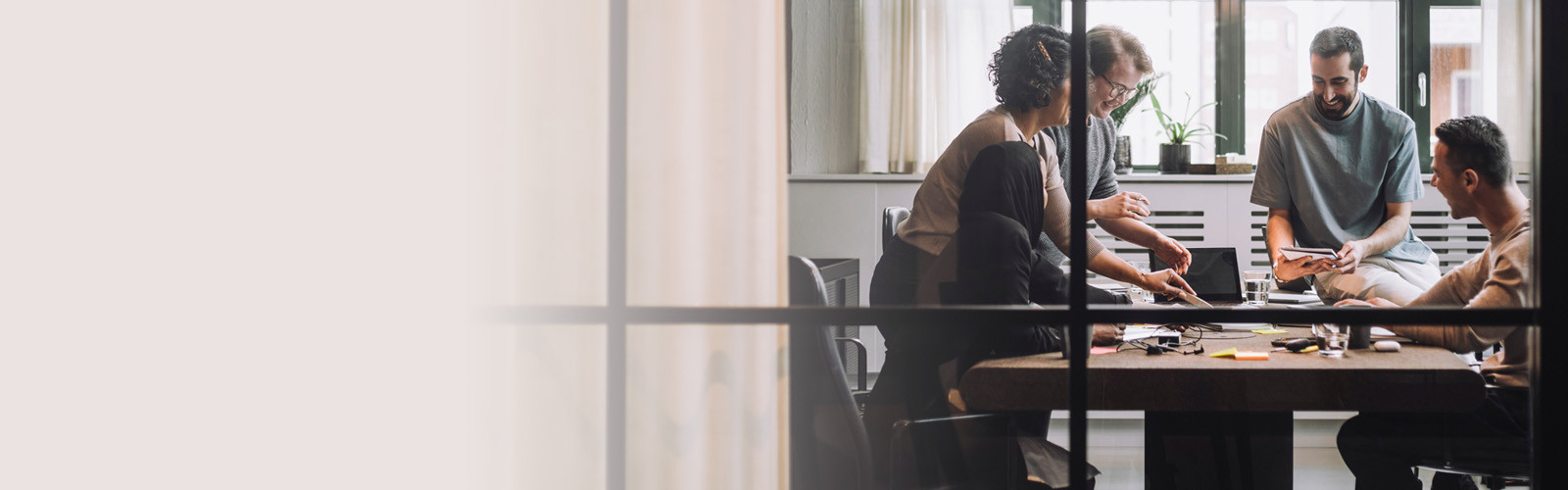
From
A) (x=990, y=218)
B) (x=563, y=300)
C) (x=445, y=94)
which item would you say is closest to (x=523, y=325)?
(x=563, y=300)

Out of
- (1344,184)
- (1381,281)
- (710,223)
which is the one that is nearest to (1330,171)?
(1344,184)

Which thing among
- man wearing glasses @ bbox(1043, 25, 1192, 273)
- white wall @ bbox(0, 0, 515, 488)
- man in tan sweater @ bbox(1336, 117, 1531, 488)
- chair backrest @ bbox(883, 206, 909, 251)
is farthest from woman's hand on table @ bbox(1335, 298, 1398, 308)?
white wall @ bbox(0, 0, 515, 488)

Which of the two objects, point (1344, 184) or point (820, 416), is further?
point (820, 416)

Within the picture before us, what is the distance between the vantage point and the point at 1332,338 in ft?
4.41

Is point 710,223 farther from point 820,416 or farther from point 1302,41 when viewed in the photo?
point 1302,41

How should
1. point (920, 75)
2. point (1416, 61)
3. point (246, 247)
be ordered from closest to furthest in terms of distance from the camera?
point (1416, 61)
point (920, 75)
point (246, 247)

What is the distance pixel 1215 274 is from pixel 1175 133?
0.67ft

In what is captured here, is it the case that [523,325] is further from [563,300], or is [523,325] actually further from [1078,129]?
[1078,129]

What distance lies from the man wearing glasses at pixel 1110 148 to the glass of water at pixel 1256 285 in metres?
0.08

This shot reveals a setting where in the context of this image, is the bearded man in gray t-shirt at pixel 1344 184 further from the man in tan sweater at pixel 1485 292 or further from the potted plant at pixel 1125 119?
the potted plant at pixel 1125 119

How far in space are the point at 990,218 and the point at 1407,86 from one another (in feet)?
1.89

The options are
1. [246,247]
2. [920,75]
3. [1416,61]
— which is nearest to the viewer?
[1416,61]

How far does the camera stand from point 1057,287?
4.51 feet

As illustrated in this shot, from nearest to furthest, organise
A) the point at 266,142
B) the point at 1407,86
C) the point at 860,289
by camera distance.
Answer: the point at 1407,86 → the point at 860,289 → the point at 266,142
